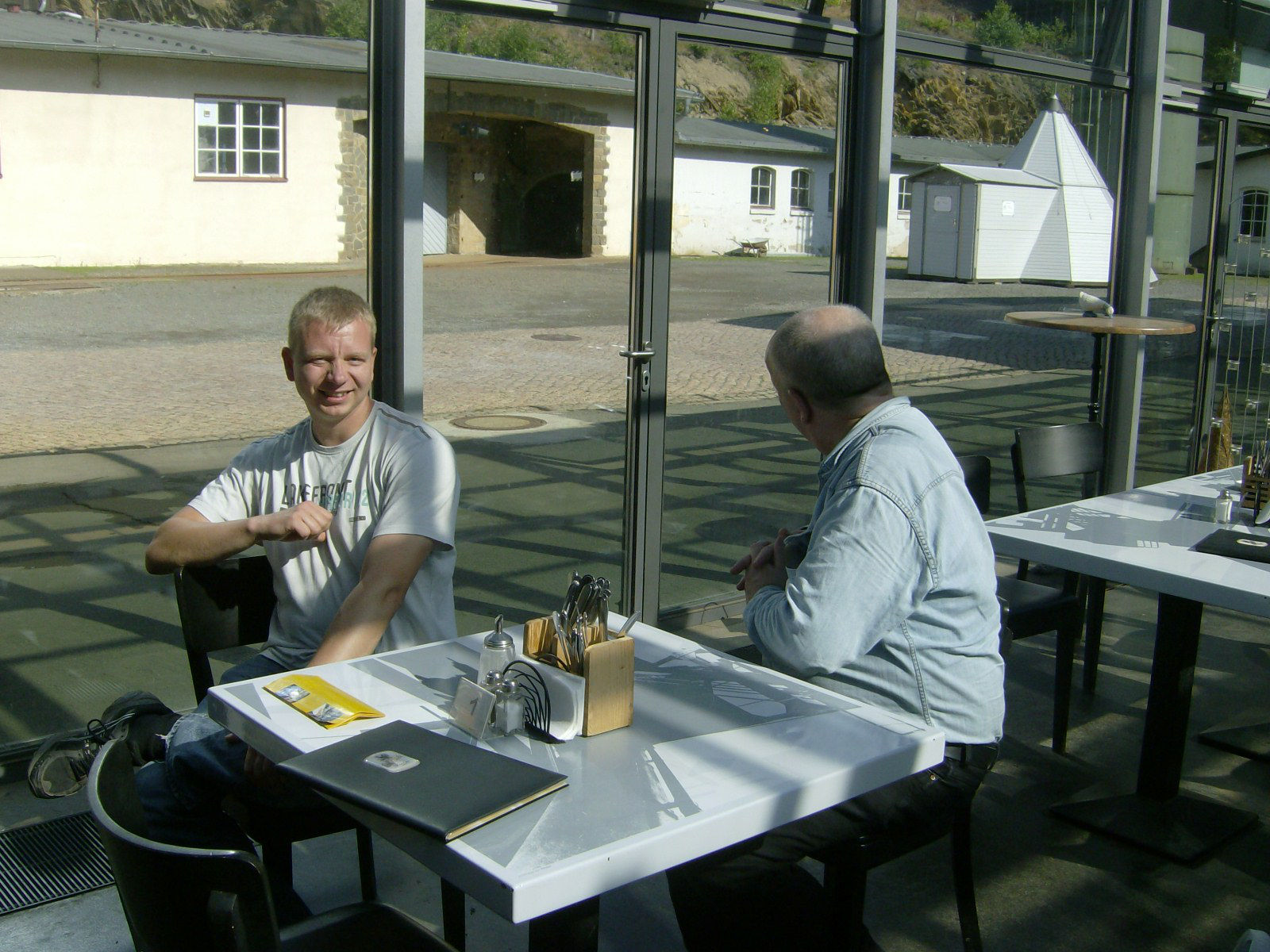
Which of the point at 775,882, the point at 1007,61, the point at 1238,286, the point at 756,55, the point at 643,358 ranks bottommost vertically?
the point at 775,882

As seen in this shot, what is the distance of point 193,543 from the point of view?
8.68ft

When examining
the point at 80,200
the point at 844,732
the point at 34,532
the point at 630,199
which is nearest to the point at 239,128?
the point at 80,200

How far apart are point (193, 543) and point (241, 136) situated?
1.44 meters

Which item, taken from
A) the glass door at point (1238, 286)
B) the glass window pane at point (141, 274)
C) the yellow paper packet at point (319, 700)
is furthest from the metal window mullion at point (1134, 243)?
the yellow paper packet at point (319, 700)

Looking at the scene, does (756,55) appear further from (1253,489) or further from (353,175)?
(1253,489)

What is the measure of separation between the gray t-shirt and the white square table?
0.35 m

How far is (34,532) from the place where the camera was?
423cm

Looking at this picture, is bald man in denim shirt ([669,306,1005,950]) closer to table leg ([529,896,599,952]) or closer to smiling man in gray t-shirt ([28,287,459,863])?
table leg ([529,896,599,952])

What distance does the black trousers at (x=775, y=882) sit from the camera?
2074 millimetres

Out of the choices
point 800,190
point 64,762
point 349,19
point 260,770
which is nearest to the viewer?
point 260,770

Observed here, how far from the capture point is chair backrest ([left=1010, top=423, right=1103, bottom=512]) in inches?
173

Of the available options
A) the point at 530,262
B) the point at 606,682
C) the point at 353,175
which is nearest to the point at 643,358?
the point at 530,262

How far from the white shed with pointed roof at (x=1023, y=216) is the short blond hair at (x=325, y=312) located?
9.66 feet

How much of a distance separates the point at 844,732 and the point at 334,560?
1.24m
